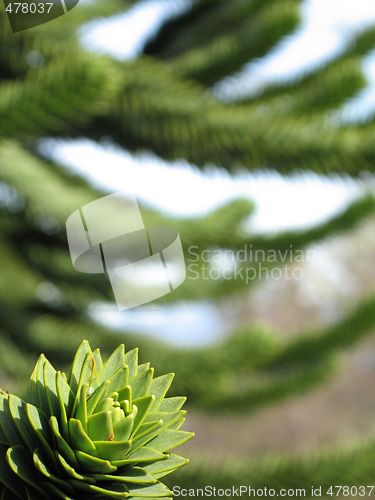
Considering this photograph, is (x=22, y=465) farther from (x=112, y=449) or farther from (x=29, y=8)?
(x=29, y=8)

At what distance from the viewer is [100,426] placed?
0.50 ft

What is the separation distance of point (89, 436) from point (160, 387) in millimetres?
33

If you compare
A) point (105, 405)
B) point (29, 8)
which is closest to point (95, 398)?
point (105, 405)

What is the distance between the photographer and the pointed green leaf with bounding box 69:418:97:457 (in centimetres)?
15

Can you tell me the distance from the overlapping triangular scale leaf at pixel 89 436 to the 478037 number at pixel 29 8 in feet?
3.00

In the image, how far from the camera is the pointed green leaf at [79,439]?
0.48 ft

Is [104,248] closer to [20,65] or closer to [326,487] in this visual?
[20,65]

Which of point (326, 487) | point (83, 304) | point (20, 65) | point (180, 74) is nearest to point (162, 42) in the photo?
point (180, 74)

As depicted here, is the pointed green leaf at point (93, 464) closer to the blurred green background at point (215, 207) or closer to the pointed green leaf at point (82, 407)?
the pointed green leaf at point (82, 407)

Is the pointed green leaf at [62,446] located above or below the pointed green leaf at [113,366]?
below

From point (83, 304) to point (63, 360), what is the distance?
178mm

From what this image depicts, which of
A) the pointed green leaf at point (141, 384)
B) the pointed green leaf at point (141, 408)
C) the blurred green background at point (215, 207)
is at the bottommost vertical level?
the pointed green leaf at point (141, 408)

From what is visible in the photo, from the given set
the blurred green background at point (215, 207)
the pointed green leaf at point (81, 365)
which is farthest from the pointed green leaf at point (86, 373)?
the blurred green background at point (215, 207)

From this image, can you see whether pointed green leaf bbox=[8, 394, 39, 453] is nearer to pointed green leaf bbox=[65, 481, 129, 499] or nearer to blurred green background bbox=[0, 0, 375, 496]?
pointed green leaf bbox=[65, 481, 129, 499]
